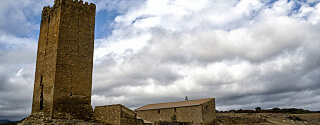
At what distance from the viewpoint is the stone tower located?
17.1 metres

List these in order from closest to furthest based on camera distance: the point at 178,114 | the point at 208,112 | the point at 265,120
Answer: the point at 208,112, the point at 178,114, the point at 265,120

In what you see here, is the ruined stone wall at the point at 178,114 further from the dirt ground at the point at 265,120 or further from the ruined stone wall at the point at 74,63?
the ruined stone wall at the point at 74,63

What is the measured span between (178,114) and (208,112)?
138 inches

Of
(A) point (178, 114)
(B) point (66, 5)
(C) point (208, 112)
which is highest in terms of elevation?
(B) point (66, 5)

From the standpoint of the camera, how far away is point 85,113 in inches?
706

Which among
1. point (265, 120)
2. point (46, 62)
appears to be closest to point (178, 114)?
point (265, 120)

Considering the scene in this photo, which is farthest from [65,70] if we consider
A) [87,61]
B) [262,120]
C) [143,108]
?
[262,120]

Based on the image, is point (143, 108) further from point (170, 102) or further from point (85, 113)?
point (85, 113)

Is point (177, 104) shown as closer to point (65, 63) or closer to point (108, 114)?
point (108, 114)

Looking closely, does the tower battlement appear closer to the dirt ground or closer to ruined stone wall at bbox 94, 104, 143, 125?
ruined stone wall at bbox 94, 104, 143, 125

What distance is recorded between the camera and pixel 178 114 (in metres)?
31.1

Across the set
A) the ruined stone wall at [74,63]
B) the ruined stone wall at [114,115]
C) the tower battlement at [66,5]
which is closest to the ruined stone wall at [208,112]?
the ruined stone wall at [114,115]

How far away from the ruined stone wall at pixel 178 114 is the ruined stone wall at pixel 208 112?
2.23 ft

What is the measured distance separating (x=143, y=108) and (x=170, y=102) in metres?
3.81
